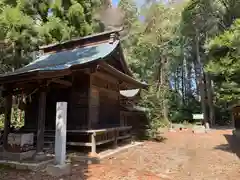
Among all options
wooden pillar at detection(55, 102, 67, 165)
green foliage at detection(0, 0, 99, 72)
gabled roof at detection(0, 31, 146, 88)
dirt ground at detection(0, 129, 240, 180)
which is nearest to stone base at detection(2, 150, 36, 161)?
dirt ground at detection(0, 129, 240, 180)

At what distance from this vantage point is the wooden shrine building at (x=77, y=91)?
22.3ft

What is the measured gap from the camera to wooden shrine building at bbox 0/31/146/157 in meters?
6.80

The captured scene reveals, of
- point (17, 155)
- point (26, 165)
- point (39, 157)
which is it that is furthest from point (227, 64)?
point (17, 155)

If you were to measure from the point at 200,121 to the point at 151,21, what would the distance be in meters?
12.5

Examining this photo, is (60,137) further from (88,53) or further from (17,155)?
(88,53)

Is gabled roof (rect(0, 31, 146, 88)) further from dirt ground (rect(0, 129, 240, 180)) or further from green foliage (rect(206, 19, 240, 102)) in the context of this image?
green foliage (rect(206, 19, 240, 102))

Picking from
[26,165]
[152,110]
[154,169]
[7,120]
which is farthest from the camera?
[152,110]

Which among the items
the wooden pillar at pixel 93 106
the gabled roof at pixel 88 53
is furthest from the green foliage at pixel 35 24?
the wooden pillar at pixel 93 106

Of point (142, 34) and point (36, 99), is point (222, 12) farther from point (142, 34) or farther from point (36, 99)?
point (36, 99)

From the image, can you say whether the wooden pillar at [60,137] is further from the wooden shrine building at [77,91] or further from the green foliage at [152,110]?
the green foliage at [152,110]

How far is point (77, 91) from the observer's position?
8.45 metres

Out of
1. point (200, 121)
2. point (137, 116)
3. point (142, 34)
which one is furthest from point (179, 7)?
point (137, 116)

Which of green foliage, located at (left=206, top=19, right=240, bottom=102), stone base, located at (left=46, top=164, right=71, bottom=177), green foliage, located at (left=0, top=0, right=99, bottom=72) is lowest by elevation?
stone base, located at (left=46, top=164, right=71, bottom=177)

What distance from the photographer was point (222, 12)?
20688 mm
